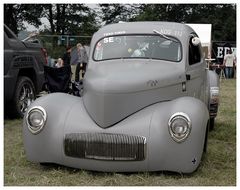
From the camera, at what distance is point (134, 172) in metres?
4.74

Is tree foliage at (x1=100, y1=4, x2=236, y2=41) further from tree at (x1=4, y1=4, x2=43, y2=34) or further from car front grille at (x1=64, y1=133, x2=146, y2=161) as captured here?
car front grille at (x1=64, y1=133, x2=146, y2=161)

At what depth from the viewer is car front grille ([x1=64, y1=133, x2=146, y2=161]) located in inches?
181

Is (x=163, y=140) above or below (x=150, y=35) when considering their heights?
below

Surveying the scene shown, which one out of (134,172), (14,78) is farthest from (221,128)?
(14,78)

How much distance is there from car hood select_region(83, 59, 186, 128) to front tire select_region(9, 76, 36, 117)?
2904mm

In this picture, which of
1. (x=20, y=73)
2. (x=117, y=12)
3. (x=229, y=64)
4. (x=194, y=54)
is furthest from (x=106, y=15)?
(x=194, y=54)

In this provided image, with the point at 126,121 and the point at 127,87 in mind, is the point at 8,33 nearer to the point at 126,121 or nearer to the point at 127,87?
the point at 127,87

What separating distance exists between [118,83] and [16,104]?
3629 mm

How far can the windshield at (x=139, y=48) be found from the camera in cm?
567

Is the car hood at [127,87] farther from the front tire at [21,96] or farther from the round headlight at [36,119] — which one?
the front tire at [21,96]

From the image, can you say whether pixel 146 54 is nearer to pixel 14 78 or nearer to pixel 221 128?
pixel 221 128

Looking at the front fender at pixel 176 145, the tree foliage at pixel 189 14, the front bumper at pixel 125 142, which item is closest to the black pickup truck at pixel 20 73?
the front bumper at pixel 125 142

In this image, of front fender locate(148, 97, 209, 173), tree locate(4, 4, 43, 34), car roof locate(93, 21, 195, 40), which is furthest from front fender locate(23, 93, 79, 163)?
tree locate(4, 4, 43, 34)

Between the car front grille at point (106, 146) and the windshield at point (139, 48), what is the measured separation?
1417mm
